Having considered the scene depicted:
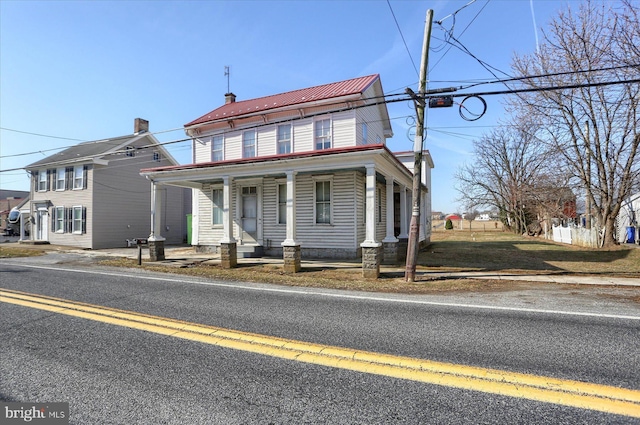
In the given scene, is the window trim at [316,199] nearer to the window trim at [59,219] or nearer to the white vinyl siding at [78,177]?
the white vinyl siding at [78,177]

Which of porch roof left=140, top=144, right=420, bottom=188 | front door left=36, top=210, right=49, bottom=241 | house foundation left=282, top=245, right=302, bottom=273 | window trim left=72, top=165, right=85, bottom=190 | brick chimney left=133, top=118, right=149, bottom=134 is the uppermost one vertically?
brick chimney left=133, top=118, right=149, bottom=134

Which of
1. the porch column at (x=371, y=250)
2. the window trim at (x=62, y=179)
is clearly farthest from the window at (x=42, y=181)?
the porch column at (x=371, y=250)

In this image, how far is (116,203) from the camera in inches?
920

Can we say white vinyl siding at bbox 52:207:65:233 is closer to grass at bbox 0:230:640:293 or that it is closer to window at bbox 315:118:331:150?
grass at bbox 0:230:640:293

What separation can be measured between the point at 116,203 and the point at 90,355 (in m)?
23.0

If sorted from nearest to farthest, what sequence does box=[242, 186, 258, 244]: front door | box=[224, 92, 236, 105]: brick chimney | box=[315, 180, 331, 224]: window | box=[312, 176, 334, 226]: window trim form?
box=[312, 176, 334, 226]: window trim
box=[315, 180, 331, 224]: window
box=[242, 186, 258, 244]: front door
box=[224, 92, 236, 105]: brick chimney

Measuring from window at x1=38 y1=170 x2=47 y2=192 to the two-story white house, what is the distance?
1544 cm

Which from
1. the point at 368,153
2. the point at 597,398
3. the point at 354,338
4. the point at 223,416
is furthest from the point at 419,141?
the point at 223,416

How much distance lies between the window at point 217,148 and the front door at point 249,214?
8.83 feet

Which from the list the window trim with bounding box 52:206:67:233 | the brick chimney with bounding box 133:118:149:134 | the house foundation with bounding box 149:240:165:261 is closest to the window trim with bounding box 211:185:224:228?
the house foundation with bounding box 149:240:165:261

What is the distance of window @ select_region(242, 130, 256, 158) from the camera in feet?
54.0

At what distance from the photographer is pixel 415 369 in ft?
10.9

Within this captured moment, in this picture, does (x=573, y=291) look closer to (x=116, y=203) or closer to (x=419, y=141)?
(x=419, y=141)

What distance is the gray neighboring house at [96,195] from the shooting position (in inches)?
869
